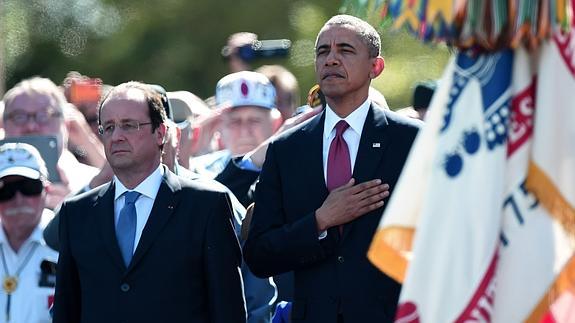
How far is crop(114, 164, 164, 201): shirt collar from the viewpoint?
6453 mm

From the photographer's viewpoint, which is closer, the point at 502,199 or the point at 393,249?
the point at 502,199

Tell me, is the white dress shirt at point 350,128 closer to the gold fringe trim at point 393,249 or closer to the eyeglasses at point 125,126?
the eyeglasses at point 125,126

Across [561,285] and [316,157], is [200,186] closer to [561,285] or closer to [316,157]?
[316,157]

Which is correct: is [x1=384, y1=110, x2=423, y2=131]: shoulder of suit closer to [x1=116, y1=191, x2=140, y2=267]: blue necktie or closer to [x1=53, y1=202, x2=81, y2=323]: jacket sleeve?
[x1=116, y1=191, x2=140, y2=267]: blue necktie

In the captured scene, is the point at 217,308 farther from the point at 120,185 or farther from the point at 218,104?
A: the point at 218,104

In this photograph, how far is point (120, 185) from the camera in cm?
649

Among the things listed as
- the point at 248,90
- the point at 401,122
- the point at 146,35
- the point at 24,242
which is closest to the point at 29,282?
the point at 24,242

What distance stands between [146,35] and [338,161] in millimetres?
12057

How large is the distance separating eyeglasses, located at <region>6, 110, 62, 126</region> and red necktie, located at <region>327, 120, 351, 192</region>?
3.22m

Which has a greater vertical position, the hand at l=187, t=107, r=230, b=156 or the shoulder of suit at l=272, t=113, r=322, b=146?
the shoulder of suit at l=272, t=113, r=322, b=146

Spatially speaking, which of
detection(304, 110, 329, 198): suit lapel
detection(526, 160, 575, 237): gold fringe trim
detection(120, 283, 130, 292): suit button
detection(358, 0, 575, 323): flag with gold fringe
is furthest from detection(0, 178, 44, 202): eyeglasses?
detection(526, 160, 575, 237): gold fringe trim

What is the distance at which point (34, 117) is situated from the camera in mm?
9008

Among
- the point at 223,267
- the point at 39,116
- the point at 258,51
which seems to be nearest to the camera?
the point at 223,267

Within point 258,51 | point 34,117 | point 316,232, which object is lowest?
point 316,232
